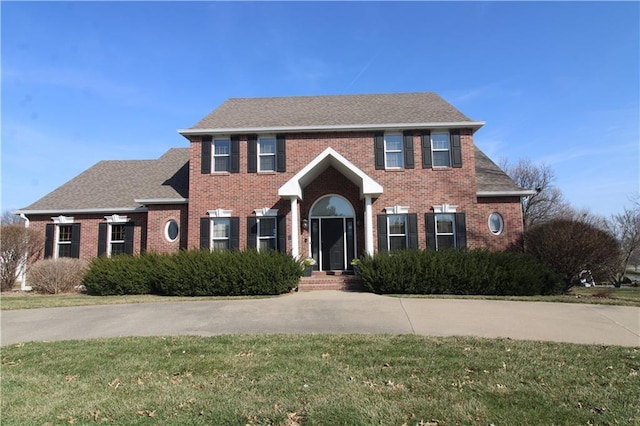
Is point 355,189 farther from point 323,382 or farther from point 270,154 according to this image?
point 323,382

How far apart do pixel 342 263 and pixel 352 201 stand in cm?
257

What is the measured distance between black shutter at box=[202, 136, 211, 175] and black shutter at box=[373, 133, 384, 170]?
677 cm

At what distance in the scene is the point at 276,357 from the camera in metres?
5.87

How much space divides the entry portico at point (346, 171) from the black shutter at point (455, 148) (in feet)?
11.6

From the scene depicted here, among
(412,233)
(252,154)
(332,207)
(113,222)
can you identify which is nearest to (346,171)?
(332,207)

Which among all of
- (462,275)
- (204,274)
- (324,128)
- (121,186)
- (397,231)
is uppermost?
(324,128)

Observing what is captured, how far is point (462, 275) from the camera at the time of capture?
1239cm

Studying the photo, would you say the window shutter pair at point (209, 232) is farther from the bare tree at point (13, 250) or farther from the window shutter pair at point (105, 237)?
the bare tree at point (13, 250)

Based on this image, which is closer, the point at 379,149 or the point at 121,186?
the point at 379,149

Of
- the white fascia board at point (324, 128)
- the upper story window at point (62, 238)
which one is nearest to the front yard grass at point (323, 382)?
the white fascia board at point (324, 128)

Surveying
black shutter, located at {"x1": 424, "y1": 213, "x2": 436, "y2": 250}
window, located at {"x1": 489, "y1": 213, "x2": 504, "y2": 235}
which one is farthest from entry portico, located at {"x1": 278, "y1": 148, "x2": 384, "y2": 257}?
window, located at {"x1": 489, "y1": 213, "x2": 504, "y2": 235}

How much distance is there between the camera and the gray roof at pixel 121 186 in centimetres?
1789

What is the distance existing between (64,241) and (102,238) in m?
1.85

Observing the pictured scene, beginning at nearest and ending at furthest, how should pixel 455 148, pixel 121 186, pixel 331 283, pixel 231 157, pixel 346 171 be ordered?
pixel 331 283 < pixel 346 171 < pixel 455 148 < pixel 231 157 < pixel 121 186
